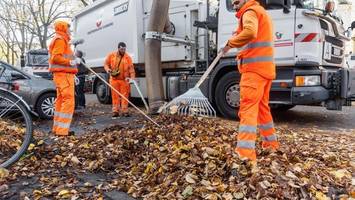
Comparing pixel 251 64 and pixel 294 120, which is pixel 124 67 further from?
pixel 251 64

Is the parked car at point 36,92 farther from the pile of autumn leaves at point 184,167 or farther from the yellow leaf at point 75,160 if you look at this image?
the yellow leaf at point 75,160

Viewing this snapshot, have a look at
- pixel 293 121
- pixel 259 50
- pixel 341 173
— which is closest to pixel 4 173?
pixel 259 50

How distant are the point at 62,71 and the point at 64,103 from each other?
48 centimetres

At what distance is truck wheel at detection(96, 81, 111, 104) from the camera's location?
37.8 ft

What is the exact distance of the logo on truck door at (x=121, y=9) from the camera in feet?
32.6

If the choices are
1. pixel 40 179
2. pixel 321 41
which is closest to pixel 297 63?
pixel 321 41

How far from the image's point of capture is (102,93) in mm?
11750

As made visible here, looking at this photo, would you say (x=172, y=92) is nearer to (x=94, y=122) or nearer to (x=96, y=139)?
(x=94, y=122)

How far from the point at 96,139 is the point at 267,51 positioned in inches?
99.4

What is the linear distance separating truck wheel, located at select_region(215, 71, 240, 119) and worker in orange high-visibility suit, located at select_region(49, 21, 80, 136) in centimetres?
295

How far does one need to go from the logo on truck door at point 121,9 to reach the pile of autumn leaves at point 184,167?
554 cm

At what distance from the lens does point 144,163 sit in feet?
12.9

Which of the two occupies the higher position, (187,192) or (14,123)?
(14,123)

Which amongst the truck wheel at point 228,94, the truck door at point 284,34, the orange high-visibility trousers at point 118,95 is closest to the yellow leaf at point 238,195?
the truck door at point 284,34
